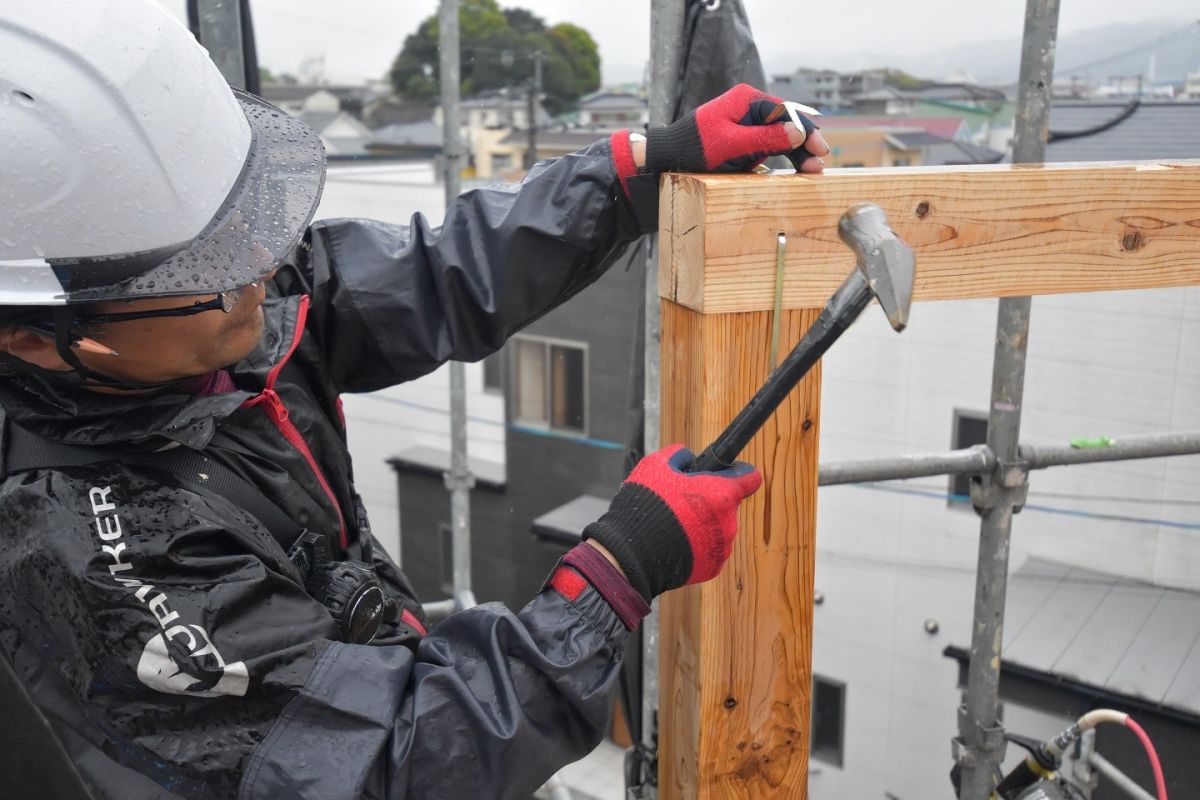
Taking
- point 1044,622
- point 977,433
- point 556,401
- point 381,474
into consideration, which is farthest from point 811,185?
point 381,474

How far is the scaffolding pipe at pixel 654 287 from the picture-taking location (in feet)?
5.89

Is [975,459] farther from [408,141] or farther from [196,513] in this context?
[408,141]

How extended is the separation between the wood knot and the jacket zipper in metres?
1.27

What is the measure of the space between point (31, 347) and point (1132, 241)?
1.55m

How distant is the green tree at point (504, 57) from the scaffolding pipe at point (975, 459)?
7.38m

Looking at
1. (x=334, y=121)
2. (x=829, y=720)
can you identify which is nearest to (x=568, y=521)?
(x=829, y=720)

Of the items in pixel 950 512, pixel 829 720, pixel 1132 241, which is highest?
pixel 1132 241

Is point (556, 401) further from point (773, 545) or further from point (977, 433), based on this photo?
point (773, 545)

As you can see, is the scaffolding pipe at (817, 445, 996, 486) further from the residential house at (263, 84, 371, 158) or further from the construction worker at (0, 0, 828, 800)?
the residential house at (263, 84, 371, 158)

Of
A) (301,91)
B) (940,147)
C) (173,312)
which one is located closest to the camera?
(173,312)

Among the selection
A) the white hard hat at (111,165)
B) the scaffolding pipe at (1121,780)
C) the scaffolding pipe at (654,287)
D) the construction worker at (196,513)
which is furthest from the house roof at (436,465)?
the white hard hat at (111,165)

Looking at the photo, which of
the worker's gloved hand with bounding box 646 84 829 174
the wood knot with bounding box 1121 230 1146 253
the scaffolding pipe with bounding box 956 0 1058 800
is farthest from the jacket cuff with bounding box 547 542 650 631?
the scaffolding pipe with bounding box 956 0 1058 800

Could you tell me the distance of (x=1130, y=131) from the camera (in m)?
4.77

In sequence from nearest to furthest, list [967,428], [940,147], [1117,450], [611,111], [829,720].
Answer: [1117,450] < [967,428] < [829,720] < [940,147] < [611,111]
